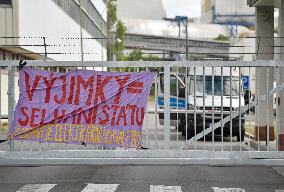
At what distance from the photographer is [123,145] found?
8789mm

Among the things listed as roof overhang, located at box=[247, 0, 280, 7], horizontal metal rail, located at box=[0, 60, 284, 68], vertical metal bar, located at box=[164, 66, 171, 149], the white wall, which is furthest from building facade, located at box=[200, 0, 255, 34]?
vertical metal bar, located at box=[164, 66, 171, 149]

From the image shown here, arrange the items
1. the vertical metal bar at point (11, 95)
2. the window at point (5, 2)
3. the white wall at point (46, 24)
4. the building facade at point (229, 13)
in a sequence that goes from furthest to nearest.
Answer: the building facade at point (229, 13)
the white wall at point (46, 24)
the window at point (5, 2)
the vertical metal bar at point (11, 95)

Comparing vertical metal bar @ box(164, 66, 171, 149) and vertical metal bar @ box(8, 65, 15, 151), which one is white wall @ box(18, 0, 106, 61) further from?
vertical metal bar @ box(164, 66, 171, 149)

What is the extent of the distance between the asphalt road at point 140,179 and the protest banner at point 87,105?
0.96 metres

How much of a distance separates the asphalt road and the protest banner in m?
0.96

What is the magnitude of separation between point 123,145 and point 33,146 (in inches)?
60.6

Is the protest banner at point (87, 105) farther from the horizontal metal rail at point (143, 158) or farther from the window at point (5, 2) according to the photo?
the window at point (5, 2)

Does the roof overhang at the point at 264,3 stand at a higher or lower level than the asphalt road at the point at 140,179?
higher

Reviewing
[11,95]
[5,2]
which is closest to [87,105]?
[11,95]

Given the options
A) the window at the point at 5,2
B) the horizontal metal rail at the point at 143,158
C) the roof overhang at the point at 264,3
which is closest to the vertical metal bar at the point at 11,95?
the horizontal metal rail at the point at 143,158

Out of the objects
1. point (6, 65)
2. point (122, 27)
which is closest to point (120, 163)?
point (6, 65)

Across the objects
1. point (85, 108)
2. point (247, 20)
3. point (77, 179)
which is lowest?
point (77, 179)

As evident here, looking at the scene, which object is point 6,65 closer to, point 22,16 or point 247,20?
point 22,16

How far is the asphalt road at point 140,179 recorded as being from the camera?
9.39 metres
